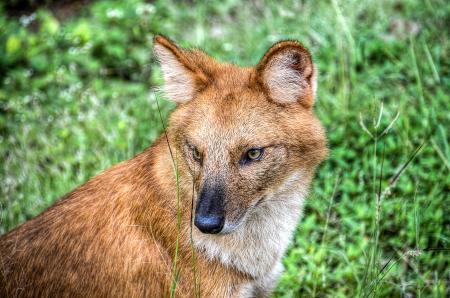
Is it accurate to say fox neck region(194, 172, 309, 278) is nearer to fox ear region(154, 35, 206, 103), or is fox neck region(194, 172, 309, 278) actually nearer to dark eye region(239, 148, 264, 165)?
dark eye region(239, 148, 264, 165)

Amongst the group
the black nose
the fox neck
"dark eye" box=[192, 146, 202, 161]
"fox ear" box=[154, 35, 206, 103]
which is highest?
"fox ear" box=[154, 35, 206, 103]

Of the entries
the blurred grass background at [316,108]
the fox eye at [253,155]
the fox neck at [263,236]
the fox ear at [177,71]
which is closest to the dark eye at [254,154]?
the fox eye at [253,155]

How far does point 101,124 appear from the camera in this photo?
6285 mm

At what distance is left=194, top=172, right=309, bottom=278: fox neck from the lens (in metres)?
3.44

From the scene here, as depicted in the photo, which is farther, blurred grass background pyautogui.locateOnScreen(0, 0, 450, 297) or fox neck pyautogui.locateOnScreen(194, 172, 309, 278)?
blurred grass background pyautogui.locateOnScreen(0, 0, 450, 297)

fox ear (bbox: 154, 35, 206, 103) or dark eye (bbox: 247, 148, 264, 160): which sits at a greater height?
fox ear (bbox: 154, 35, 206, 103)

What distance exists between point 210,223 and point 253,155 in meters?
0.49

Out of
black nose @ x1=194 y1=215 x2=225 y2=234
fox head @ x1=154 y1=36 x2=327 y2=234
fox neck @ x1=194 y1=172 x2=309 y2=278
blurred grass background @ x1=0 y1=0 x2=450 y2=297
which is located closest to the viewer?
black nose @ x1=194 y1=215 x2=225 y2=234

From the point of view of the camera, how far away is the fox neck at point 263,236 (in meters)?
3.44

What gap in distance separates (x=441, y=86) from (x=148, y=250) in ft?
11.7

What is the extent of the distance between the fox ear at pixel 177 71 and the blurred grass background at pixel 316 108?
3.39 feet

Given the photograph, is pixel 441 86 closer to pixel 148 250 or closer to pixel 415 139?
pixel 415 139

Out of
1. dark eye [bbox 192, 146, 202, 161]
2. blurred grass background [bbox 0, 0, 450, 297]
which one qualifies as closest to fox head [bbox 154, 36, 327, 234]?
dark eye [bbox 192, 146, 202, 161]

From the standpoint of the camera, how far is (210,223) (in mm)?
3139
